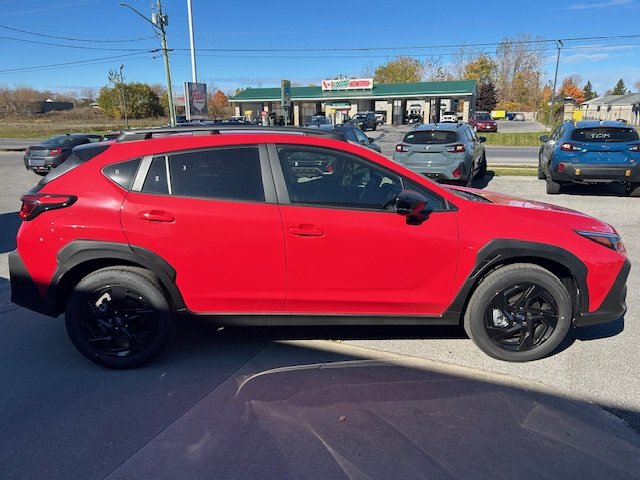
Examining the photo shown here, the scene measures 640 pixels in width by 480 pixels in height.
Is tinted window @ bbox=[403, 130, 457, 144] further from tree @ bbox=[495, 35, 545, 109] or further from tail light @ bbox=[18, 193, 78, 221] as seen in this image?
tree @ bbox=[495, 35, 545, 109]

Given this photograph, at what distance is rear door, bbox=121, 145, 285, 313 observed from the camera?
3326 millimetres

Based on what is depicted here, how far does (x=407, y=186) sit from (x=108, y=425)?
2.55 metres

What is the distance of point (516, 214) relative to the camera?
3.54 meters

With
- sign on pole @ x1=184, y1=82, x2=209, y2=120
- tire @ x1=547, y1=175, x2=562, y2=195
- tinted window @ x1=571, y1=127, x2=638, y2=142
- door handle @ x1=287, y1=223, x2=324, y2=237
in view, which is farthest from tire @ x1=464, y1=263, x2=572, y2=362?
sign on pole @ x1=184, y1=82, x2=209, y2=120

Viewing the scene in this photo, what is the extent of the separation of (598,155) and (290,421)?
9550mm

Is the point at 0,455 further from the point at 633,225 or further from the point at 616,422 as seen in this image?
the point at 633,225

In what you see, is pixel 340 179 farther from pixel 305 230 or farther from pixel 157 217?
pixel 157 217

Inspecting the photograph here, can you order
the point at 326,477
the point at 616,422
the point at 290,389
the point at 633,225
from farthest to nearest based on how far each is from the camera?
the point at 633,225 < the point at 290,389 < the point at 616,422 < the point at 326,477

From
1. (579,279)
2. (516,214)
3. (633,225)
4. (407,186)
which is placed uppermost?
(407,186)

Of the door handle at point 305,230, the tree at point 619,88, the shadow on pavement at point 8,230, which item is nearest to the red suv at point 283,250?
the door handle at point 305,230

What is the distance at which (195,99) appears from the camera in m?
26.7

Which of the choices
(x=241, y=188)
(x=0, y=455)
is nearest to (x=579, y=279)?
(x=241, y=188)

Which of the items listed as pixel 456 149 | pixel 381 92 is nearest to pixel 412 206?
pixel 456 149

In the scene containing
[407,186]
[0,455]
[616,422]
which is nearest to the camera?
[0,455]
